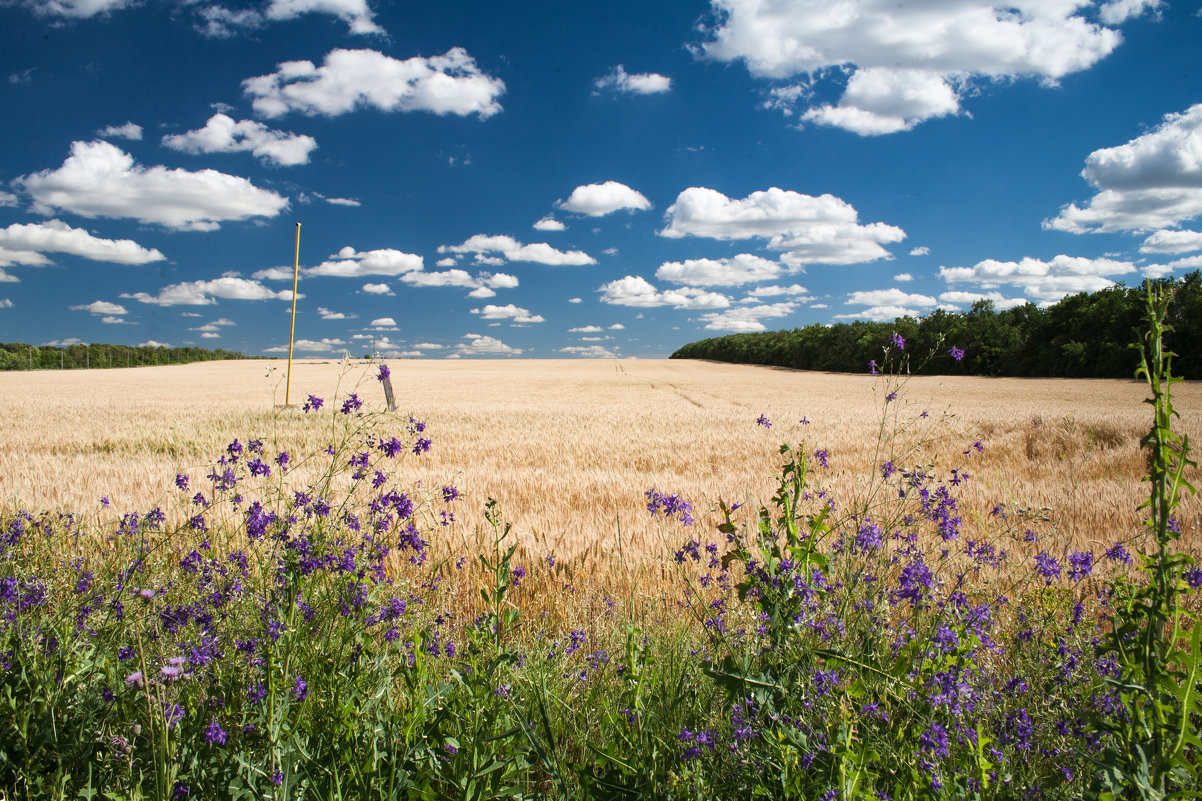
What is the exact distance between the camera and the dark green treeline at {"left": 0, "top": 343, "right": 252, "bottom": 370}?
3250 inches

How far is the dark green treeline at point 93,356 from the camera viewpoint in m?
82.6

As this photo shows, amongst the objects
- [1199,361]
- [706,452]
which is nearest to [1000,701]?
[706,452]

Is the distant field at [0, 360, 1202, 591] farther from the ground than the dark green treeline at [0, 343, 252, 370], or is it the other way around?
the dark green treeline at [0, 343, 252, 370]

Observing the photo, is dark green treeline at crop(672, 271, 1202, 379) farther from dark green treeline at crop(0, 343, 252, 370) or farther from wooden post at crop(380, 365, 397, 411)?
dark green treeline at crop(0, 343, 252, 370)

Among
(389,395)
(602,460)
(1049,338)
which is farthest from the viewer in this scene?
(1049,338)

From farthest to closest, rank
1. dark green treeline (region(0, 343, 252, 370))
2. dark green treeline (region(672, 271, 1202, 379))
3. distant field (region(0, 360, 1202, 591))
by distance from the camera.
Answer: dark green treeline (region(0, 343, 252, 370)) → dark green treeline (region(672, 271, 1202, 379)) → distant field (region(0, 360, 1202, 591))

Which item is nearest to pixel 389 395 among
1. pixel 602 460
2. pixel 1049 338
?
pixel 602 460

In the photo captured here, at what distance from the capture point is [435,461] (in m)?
9.82

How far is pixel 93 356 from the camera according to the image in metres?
96.2

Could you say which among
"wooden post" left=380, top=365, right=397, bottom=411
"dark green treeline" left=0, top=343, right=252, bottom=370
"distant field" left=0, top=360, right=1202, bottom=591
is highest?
"dark green treeline" left=0, top=343, right=252, bottom=370

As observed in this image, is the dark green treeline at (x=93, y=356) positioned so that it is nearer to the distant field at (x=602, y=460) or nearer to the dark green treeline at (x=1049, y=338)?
the distant field at (x=602, y=460)

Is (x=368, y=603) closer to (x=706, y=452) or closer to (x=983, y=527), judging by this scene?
(x=983, y=527)

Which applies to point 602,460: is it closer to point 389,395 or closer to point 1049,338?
point 389,395

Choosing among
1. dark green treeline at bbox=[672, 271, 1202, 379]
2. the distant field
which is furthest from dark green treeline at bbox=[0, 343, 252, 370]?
dark green treeline at bbox=[672, 271, 1202, 379]
